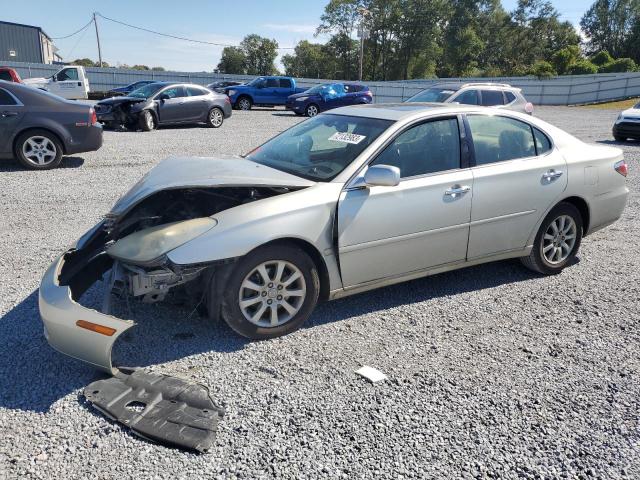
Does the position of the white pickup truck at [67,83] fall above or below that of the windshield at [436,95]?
above

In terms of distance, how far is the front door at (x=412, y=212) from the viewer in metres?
3.77

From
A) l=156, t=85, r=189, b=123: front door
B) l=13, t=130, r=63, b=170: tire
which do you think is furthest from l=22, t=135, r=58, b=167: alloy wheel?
l=156, t=85, r=189, b=123: front door

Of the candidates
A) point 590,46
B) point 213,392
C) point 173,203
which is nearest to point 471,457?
point 213,392

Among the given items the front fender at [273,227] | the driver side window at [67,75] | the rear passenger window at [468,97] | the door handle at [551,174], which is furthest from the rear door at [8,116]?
the driver side window at [67,75]

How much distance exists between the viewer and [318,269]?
3766mm

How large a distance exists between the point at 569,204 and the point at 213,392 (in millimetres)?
3690

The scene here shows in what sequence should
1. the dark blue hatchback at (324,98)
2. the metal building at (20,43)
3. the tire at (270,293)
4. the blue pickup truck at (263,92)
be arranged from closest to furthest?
1. the tire at (270,293)
2. the dark blue hatchback at (324,98)
3. the blue pickup truck at (263,92)
4. the metal building at (20,43)

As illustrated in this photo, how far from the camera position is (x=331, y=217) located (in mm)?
3682

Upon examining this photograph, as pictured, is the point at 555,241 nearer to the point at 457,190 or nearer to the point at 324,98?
the point at 457,190

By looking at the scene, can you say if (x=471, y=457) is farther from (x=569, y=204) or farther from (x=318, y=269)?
(x=569, y=204)

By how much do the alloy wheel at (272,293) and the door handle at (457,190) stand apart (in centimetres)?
140

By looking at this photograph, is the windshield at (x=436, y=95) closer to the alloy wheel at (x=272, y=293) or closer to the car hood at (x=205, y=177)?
the car hood at (x=205, y=177)

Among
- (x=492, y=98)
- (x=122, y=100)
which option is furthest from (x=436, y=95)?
(x=122, y=100)

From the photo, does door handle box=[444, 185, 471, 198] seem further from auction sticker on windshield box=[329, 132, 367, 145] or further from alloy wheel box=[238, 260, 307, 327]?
alloy wheel box=[238, 260, 307, 327]
